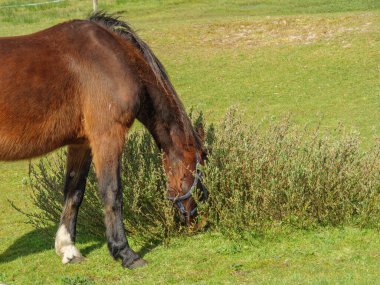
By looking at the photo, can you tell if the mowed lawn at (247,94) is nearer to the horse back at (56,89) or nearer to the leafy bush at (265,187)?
the leafy bush at (265,187)

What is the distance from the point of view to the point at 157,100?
6773 millimetres

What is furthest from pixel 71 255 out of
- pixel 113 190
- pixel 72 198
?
pixel 113 190

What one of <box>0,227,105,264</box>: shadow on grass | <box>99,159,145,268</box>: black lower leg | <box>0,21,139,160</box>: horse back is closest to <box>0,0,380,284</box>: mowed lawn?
<box>0,227,105,264</box>: shadow on grass

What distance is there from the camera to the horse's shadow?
7238mm

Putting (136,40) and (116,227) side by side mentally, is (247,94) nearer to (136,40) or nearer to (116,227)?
(136,40)

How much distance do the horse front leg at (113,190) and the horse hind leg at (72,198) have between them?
55 cm

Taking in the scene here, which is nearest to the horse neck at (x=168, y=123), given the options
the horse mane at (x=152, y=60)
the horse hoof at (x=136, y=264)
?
the horse mane at (x=152, y=60)

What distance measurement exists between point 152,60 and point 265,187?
1720 mm

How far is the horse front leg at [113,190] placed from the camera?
6398 millimetres

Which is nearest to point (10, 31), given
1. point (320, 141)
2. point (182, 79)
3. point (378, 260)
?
point (182, 79)

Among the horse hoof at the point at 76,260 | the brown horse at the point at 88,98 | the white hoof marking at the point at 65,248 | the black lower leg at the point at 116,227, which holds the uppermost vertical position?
the brown horse at the point at 88,98

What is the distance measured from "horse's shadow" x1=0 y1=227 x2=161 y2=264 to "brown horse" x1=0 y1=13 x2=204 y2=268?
71cm

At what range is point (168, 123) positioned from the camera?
22.5 ft

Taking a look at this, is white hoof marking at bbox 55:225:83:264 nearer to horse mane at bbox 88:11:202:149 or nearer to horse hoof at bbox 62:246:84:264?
horse hoof at bbox 62:246:84:264
